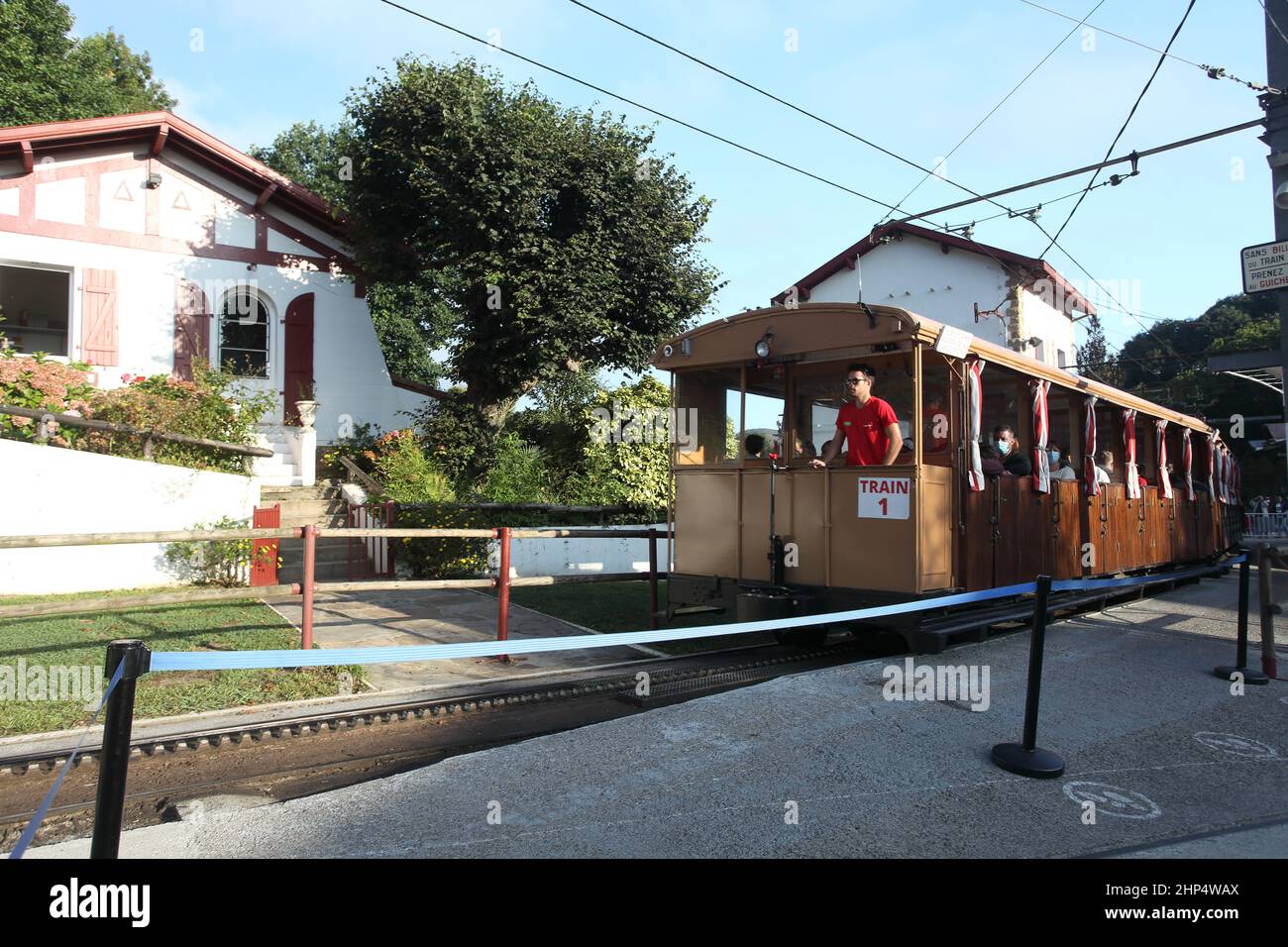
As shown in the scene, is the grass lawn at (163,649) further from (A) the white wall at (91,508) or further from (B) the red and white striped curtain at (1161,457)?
(B) the red and white striped curtain at (1161,457)

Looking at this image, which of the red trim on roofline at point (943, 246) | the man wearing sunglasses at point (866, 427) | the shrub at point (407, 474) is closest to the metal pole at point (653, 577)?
the man wearing sunglasses at point (866, 427)

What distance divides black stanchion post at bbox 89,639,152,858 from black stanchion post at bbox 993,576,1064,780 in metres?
3.91

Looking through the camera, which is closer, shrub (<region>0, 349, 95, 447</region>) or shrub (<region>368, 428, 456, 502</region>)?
shrub (<region>0, 349, 95, 447</region>)

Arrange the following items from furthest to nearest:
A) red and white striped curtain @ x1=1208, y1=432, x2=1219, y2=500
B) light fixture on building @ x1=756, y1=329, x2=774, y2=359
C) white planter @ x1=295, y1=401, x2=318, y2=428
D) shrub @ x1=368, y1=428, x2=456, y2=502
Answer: red and white striped curtain @ x1=1208, y1=432, x2=1219, y2=500 → white planter @ x1=295, y1=401, x2=318, y2=428 → shrub @ x1=368, y1=428, x2=456, y2=502 → light fixture on building @ x1=756, y1=329, x2=774, y2=359

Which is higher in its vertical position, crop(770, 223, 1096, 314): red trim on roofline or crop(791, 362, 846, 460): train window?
crop(770, 223, 1096, 314): red trim on roofline

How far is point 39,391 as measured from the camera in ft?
36.4

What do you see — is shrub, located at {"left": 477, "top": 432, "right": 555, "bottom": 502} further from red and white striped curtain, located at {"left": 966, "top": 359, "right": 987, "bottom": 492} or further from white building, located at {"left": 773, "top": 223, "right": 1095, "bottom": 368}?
white building, located at {"left": 773, "top": 223, "right": 1095, "bottom": 368}

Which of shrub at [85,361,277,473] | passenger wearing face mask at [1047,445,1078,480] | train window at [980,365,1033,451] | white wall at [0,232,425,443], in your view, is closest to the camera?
train window at [980,365,1033,451]

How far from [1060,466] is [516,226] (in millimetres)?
9693

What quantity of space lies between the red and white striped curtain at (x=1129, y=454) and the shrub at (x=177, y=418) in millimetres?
12390

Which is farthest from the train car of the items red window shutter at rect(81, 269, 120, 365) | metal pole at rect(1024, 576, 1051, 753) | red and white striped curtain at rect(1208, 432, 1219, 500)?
red window shutter at rect(81, 269, 120, 365)

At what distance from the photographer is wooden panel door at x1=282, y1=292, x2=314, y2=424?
16.9 meters

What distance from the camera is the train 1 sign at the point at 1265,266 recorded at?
8.84 metres

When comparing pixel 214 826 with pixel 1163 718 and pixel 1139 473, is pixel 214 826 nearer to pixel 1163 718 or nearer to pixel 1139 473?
pixel 1163 718
